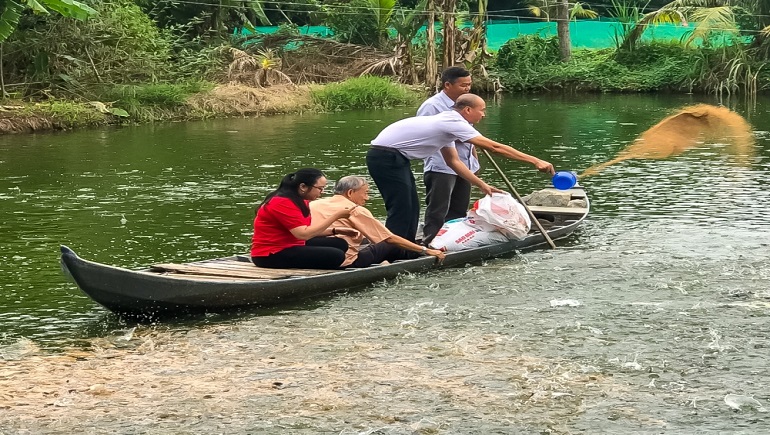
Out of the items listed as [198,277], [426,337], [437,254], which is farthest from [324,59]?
[426,337]

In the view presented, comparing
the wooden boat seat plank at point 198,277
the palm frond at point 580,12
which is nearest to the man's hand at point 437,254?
the wooden boat seat plank at point 198,277

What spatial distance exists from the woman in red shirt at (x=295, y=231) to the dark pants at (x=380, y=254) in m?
0.17

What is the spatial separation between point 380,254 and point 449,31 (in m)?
25.5

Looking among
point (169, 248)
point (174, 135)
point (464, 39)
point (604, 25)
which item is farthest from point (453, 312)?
point (604, 25)

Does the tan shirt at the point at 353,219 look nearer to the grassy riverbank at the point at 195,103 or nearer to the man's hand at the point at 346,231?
the man's hand at the point at 346,231

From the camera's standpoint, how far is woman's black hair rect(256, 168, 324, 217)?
8.69 metres

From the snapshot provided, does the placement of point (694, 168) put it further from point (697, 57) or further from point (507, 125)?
point (697, 57)

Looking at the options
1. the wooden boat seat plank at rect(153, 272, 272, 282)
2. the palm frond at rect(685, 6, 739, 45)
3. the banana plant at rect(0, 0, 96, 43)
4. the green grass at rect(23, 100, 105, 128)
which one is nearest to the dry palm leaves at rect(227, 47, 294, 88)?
the green grass at rect(23, 100, 105, 128)

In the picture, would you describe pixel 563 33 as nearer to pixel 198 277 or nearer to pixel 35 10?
pixel 35 10

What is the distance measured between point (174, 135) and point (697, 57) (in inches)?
730

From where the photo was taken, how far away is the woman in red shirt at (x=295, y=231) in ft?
28.7

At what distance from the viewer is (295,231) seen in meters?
8.82

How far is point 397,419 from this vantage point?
20.3 ft

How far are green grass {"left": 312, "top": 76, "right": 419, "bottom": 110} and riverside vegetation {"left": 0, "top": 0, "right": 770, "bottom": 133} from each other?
1.5 inches
